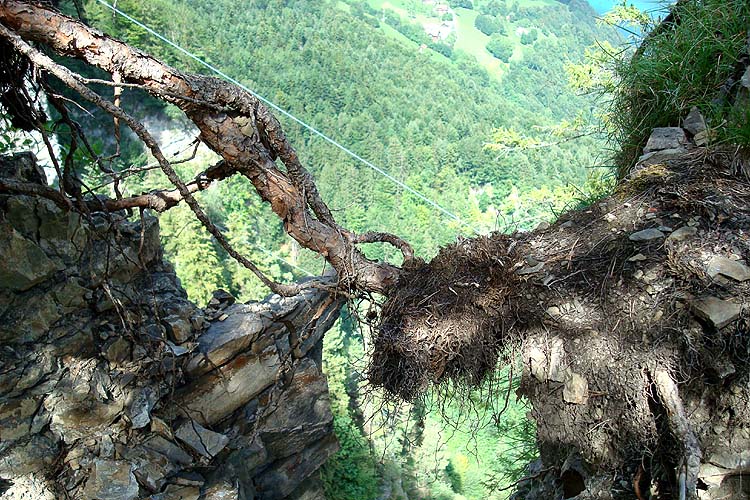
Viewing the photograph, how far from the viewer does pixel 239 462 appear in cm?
470

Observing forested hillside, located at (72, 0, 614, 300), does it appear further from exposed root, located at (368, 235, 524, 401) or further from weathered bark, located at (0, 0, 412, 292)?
exposed root, located at (368, 235, 524, 401)

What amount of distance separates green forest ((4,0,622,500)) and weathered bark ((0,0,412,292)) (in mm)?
3491

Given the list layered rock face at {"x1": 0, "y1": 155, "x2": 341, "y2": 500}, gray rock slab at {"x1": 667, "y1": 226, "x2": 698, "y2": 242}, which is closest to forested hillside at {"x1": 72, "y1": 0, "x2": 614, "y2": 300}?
layered rock face at {"x1": 0, "y1": 155, "x2": 341, "y2": 500}

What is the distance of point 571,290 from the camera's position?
98.0 inches

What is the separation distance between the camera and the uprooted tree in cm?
216

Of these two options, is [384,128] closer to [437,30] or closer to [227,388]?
[437,30]

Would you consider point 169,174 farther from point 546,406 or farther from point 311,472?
point 311,472

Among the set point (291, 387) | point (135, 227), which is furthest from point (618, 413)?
point (291, 387)

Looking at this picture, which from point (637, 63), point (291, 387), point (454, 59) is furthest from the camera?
point (454, 59)

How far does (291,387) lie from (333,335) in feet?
29.3

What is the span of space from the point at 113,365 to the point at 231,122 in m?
1.85

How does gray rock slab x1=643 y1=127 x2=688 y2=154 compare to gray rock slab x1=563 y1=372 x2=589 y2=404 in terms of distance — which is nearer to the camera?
gray rock slab x1=563 y1=372 x2=589 y2=404

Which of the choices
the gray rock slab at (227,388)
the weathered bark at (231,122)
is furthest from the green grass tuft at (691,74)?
the gray rock slab at (227,388)

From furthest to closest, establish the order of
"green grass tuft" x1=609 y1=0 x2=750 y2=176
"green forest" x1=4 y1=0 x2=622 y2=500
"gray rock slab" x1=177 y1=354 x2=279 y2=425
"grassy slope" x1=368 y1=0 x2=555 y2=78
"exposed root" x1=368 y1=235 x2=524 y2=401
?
"grassy slope" x1=368 y1=0 x2=555 y2=78, "green forest" x1=4 y1=0 x2=622 y2=500, "gray rock slab" x1=177 y1=354 x2=279 y2=425, "green grass tuft" x1=609 y1=0 x2=750 y2=176, "exposed root" x1=368 y1=235 x2=524 y2=401
